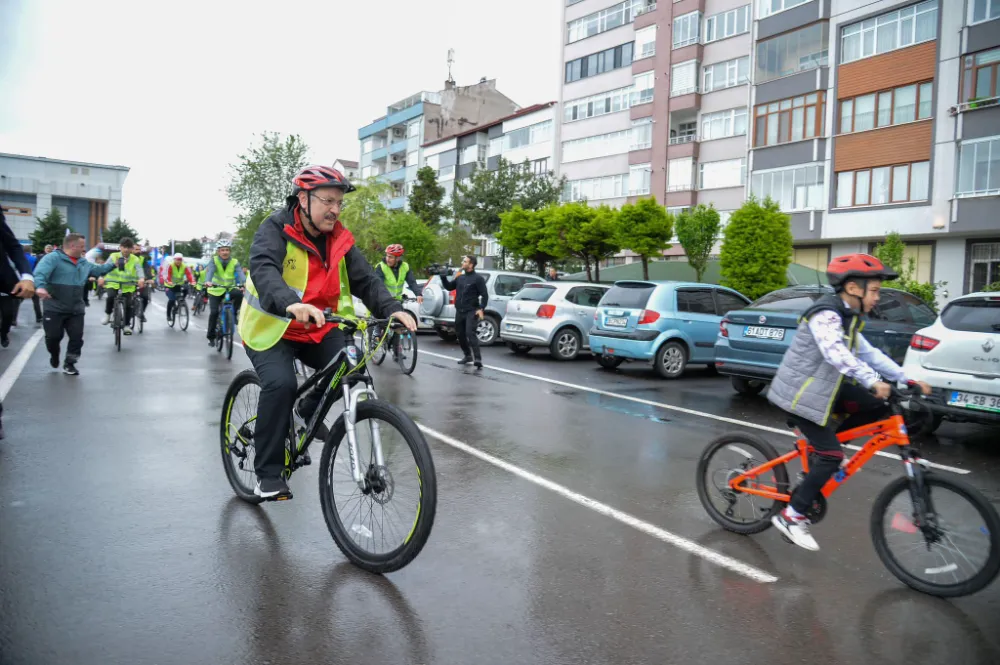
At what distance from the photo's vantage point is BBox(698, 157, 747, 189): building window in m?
40.7

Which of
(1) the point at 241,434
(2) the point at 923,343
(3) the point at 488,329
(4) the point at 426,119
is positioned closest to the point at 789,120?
(3) the point at 488,329

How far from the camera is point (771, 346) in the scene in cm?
1077

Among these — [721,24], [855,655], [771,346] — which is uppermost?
Answer: [721,24]

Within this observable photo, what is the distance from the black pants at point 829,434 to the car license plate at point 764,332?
622cm

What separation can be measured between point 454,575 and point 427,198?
57.1 metres

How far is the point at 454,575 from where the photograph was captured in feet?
13.4

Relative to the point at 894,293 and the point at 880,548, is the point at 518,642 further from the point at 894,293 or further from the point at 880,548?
the point at 894,293

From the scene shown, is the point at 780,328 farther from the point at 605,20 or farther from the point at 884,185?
the point at 605,20

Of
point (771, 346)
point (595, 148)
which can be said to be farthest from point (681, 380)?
point (595, 148)

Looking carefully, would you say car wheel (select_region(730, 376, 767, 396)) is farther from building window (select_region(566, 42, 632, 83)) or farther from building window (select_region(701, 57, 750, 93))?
building window (select_region(566, 42, 632, 83))

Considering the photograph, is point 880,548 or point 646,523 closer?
point 880,548

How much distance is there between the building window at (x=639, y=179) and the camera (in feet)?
150

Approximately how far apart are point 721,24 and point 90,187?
11269 cm

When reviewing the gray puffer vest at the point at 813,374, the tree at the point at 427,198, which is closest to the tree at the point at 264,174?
the tree at the point at 427,198
